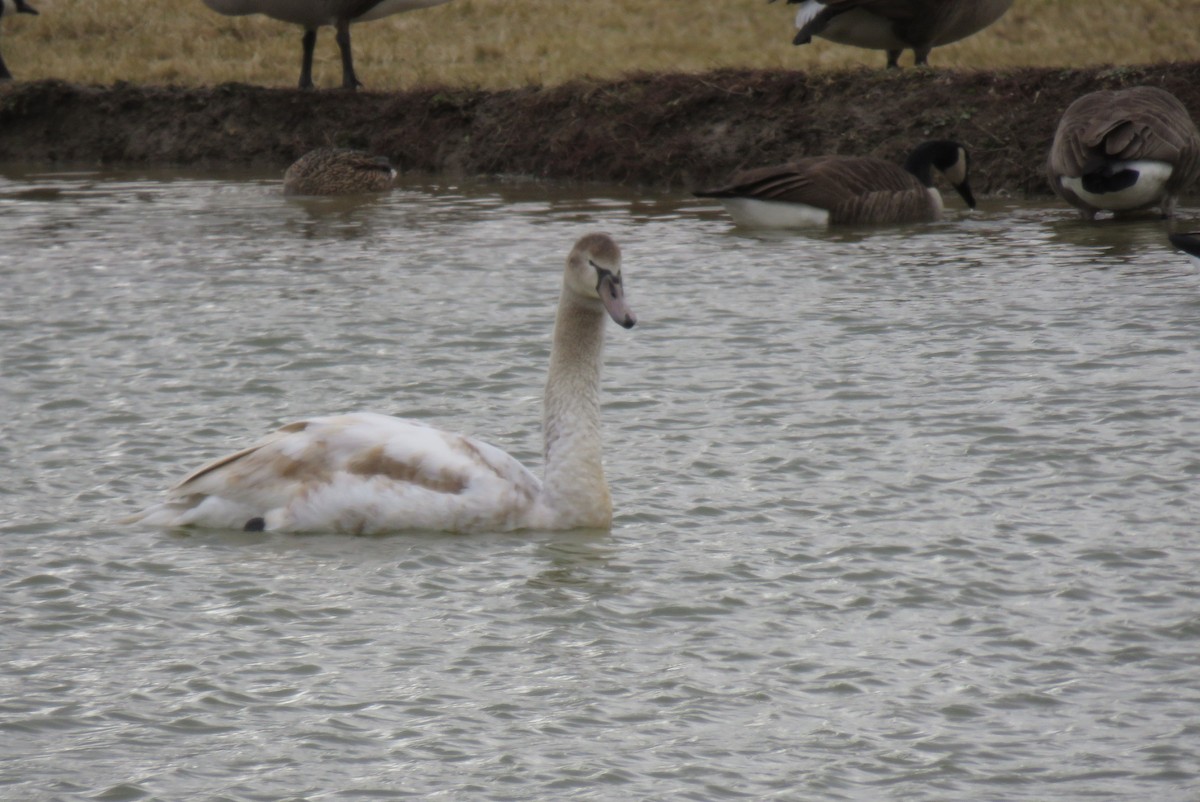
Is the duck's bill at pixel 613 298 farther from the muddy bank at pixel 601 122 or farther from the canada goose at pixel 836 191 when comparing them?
the muddy bank at pixel 601 122

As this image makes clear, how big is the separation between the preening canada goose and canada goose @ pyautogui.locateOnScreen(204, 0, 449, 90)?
12.4 meters

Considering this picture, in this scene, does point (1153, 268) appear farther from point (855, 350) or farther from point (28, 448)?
point (28, 448)

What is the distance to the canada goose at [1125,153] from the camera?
1350 centimetres

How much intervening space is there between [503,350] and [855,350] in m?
2.01

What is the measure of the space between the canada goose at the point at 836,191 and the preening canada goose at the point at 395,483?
714 cm

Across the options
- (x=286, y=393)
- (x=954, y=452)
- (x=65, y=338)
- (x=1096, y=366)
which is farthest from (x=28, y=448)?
(x=1096, y=366)

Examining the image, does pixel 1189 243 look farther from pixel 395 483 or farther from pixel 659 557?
pixel 395 483

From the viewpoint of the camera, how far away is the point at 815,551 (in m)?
6.62

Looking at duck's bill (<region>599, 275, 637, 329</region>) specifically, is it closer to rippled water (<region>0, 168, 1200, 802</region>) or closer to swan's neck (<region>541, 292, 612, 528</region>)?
swan's neck (<region>541, 292, 612, 528</region>)

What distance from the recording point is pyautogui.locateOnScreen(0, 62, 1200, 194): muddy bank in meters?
16.2

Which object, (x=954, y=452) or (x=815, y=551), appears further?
(x=954, y=452)

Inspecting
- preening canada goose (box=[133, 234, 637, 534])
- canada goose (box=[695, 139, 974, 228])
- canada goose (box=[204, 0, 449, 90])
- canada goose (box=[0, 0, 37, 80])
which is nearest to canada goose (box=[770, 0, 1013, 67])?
canada goose (box=[695, 139, 974, 228])

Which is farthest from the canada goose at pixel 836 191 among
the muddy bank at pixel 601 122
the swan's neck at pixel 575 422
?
the swan's neck at pixel 575 422

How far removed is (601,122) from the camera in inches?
685
